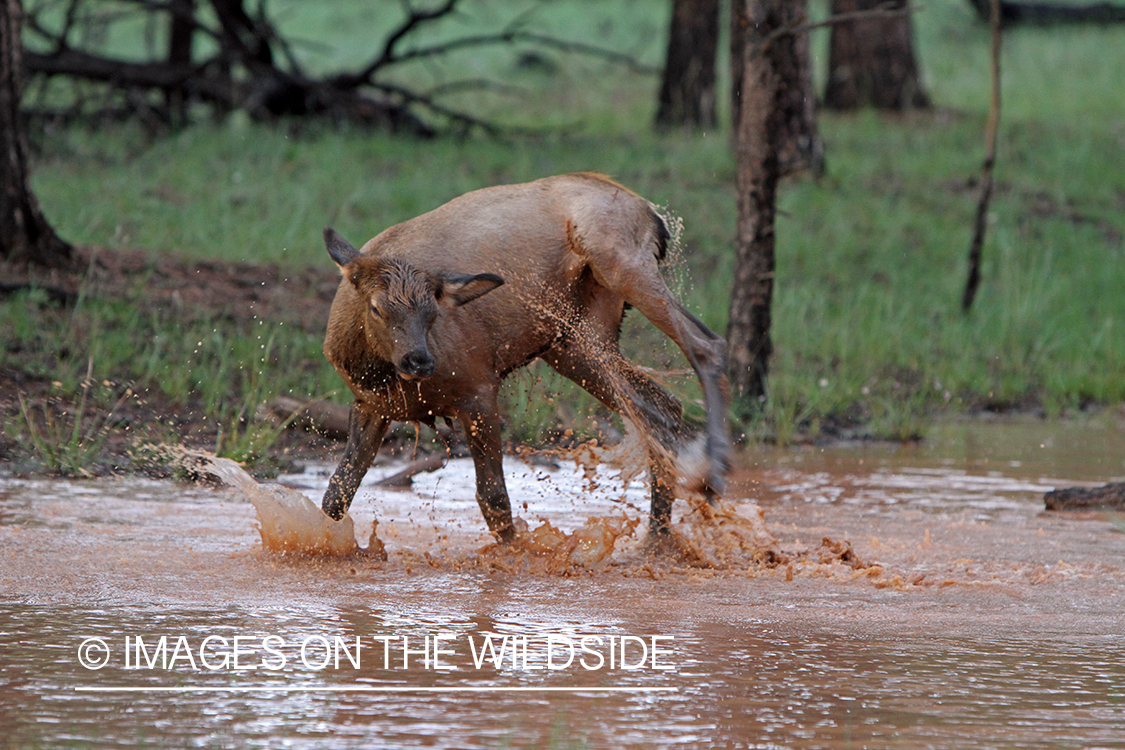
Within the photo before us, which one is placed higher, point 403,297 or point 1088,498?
point 403,297

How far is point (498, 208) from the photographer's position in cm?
602

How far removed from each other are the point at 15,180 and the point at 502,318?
15.6ft

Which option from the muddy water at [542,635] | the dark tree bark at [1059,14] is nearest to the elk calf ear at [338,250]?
the muddy water at [542,635]

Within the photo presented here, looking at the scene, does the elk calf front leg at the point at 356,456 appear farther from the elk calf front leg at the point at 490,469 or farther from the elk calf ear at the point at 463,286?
the elk calf ear at the point at 463,286

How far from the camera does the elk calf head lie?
511 cm

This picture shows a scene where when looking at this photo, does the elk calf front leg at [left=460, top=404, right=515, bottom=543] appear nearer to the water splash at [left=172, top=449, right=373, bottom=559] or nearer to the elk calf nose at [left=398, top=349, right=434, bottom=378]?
the water splash at [left=172, top=449, right=373, bottom=559]

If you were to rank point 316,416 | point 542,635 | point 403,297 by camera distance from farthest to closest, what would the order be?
point 316,416
point 403,297
point 542,635

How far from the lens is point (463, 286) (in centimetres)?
536

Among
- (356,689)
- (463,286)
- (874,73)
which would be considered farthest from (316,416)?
(874,73)

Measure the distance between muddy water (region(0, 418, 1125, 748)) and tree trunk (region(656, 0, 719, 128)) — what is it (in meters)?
10.8

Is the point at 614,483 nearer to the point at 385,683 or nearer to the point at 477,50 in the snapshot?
the point at 385,683

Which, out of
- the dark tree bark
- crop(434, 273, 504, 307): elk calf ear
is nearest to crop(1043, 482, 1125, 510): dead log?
crop(434, 273, 504, 307): elk calf ear

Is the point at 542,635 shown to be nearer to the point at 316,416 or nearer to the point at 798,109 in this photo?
the point at 316,416

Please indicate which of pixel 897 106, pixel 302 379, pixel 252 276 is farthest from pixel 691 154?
pixel 302 379
